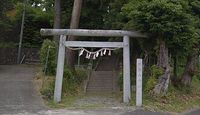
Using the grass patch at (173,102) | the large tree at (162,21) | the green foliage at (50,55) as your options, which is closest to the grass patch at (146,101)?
the grass patch at (173,102)

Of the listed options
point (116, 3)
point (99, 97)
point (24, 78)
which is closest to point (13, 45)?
point (24, 78)

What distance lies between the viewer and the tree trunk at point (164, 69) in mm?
17625

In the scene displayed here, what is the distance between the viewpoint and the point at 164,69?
17.9 meters

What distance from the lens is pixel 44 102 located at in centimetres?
1659

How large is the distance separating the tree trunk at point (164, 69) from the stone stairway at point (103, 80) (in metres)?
3.28

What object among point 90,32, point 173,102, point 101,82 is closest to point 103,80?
point 101,82

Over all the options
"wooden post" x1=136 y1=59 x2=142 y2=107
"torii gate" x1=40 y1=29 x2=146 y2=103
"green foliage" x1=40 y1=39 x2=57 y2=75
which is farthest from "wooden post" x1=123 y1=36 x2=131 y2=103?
"green foliage" x1=40 y1=39 x2=57 y2=75

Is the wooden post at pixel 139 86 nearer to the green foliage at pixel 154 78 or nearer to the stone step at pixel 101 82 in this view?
the green foliage at pixel 154 78

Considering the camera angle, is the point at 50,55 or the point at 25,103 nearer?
the point at 25,103

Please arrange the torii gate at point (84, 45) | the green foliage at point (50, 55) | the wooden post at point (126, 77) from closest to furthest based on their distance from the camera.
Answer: the torii gate at point (84, 45) → the wooden post at point (126, 77) → the green foliage at point (50, 55)

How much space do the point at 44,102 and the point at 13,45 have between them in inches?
694

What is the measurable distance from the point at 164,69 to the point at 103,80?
523cm

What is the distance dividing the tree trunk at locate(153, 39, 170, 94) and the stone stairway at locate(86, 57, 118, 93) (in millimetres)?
3277

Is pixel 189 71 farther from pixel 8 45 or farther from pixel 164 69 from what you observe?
pixel 8 45
